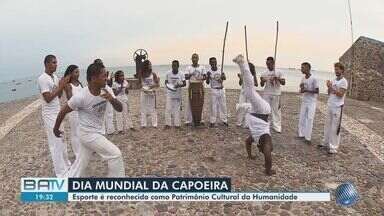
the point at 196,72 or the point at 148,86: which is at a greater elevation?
the point at 196,72

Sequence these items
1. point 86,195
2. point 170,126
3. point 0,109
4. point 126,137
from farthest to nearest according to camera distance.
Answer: point 0,109 → point 170,126 → point 126,137 → point 86,195

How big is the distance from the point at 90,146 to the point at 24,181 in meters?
2.05

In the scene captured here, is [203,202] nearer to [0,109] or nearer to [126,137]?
[126,137]

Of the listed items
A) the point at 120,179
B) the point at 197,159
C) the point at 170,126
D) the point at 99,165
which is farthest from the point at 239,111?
the point at 120,179

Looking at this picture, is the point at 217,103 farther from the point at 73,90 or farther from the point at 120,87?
the point at 73,90

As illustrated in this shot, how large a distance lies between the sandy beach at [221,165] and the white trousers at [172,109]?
288mm

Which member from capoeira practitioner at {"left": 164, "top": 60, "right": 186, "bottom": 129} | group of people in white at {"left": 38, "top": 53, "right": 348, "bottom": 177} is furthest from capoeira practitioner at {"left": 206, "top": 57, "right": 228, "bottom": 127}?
capoeira practitioner at {"left": 164, "top": 60, "right": 186, "bottom": 129}

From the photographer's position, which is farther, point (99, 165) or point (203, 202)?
point (99, 165)

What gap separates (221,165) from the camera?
29.5ft

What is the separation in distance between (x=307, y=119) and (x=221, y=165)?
119 inches

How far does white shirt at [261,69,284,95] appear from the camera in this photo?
1109cm

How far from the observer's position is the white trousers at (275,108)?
1141 centimetres

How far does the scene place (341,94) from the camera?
967cm

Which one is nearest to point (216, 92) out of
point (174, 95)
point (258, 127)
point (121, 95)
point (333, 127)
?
point (174, 95)
